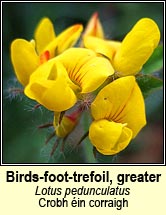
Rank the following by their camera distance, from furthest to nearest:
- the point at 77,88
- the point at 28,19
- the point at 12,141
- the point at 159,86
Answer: the point at 28,19 < the point at 12,141 < the point at 159,86 < the point at 77,88

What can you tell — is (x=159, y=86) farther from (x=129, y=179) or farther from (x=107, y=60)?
(x=129, y=179)

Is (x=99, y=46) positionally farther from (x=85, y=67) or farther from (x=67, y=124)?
(x=67, y=124)

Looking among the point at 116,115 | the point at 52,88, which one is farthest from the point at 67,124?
the point at 52,88

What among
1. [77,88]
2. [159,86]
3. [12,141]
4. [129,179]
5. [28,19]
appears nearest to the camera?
[77,88]

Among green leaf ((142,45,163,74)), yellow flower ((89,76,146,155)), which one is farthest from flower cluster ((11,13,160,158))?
green leaf ((142,45,163,74))

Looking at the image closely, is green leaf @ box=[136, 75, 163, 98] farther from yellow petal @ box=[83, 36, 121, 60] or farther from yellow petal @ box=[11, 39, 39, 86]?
yellow petal @ box=[11, 39, 39, 86]

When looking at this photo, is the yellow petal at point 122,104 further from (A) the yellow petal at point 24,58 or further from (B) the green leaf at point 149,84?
(A) the yellow petal at point 24,58

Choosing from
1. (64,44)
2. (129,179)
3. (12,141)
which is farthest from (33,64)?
(12,141)
